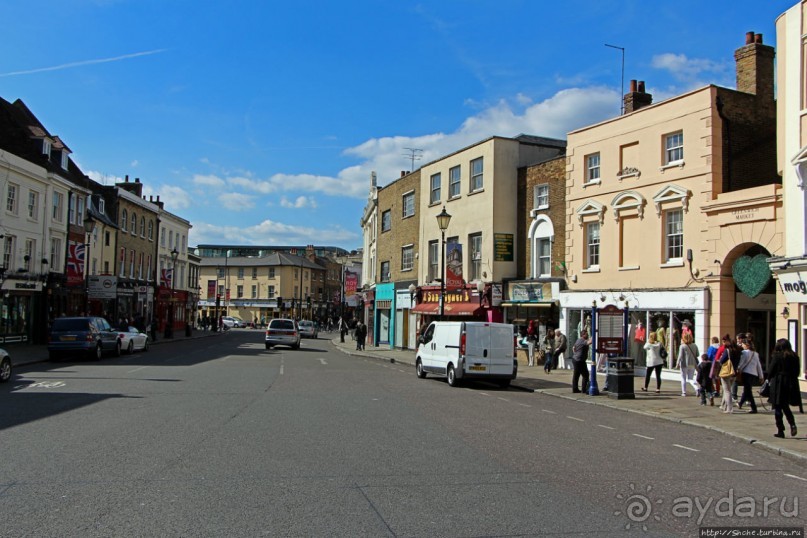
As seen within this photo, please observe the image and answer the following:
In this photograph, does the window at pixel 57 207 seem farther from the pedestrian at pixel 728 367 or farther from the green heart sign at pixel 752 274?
the pedestrian at pixel 728 367

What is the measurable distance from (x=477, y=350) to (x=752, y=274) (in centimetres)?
792

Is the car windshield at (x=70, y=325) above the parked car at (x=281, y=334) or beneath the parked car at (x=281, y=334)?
above

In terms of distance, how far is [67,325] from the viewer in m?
25.9

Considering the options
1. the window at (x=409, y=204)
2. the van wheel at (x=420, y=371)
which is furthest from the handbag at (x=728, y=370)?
the window at (x=409, y=204)

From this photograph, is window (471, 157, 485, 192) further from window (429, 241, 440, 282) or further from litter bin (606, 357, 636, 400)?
litter bin (606, 357, 636, 400)

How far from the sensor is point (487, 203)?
31266 mm

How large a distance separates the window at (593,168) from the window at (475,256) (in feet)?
23.9

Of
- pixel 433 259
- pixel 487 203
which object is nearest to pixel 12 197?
pixel 433 259

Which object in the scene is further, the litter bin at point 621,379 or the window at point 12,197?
the window at point 12,197

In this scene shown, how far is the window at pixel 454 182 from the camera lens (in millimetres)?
34812

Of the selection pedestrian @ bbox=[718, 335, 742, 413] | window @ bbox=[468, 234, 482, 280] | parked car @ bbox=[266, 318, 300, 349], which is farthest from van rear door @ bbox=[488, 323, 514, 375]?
parked car @ bbox=[266, 318, 300, 349]

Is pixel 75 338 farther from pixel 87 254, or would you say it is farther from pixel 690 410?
pixel 690 410

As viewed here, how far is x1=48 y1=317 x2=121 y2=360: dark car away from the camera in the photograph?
25422mm

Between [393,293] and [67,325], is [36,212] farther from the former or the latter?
[393,293]
